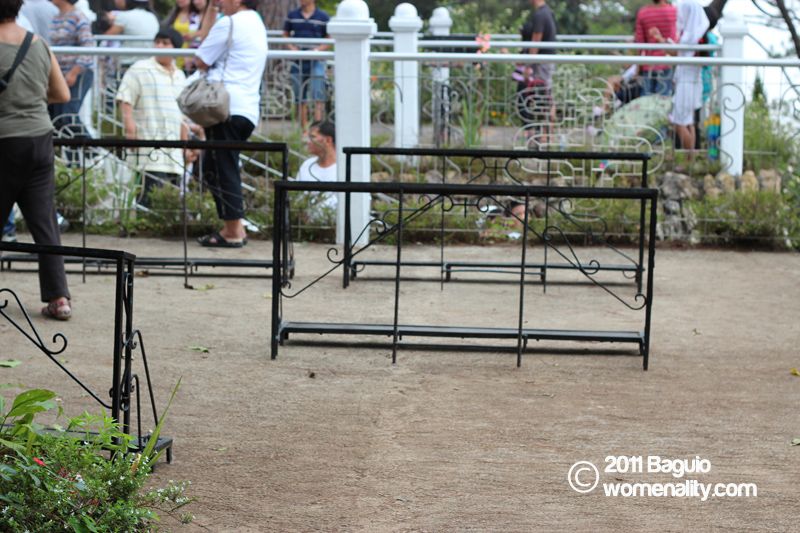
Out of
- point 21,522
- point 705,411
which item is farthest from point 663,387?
point 21,522

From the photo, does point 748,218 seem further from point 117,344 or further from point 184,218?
point 117,344

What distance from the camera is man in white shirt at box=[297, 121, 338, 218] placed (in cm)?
1144

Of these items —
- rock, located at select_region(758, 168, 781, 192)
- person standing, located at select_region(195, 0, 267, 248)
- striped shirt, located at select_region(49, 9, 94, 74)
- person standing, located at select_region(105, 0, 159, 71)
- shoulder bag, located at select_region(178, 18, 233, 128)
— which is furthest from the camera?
person standing, located at select_region(105, 0, 159, 71)

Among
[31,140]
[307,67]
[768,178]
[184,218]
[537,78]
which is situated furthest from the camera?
[307,67]

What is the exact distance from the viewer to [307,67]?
1380 cm

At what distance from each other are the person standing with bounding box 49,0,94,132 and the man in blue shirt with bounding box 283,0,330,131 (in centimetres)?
207

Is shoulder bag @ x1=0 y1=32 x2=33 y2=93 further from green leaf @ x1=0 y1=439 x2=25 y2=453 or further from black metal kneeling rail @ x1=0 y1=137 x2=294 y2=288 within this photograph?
green leaf @ x1=0 y1=439 x2=25 y2=453

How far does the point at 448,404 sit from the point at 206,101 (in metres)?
4.47

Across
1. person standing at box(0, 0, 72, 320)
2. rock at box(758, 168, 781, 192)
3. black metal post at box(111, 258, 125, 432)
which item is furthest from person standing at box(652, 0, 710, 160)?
black metal post at box(111, 258, 125, 432)

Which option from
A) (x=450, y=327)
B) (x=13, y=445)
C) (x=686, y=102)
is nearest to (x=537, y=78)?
(x=686, y=102)

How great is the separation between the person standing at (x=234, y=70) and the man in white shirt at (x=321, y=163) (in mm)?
1086

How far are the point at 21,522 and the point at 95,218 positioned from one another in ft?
25.8

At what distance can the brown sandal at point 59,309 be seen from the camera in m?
7.84

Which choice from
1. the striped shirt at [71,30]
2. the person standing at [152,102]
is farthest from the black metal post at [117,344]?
the striped shirt at [71,30]
